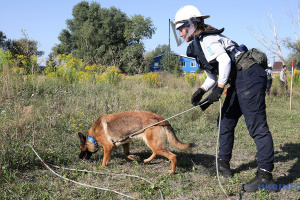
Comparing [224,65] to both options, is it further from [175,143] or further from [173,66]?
[173,66]

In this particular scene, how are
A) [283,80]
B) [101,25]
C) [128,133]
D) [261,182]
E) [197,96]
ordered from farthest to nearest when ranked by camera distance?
[101,25], [283,80], [128,133], [197,96], [261,182]

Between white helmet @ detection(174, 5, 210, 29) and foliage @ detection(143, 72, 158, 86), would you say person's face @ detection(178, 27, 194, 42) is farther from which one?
foliage @ detection(143, 72, 158, 86)

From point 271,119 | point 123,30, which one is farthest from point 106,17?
point 271,119

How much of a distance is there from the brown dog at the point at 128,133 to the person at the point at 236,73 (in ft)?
3.16

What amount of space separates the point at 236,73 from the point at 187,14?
3.51 ft

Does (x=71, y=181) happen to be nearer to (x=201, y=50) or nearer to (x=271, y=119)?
(x=201, y=50)

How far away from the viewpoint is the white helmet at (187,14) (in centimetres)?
332

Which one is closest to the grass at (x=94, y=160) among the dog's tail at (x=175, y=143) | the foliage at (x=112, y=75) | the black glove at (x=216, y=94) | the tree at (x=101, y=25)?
the dog's tail at (x=175, y=143)

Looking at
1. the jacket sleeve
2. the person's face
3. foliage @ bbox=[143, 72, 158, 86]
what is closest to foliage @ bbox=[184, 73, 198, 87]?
foliage @ bbox=[143, 72, 158, 86]

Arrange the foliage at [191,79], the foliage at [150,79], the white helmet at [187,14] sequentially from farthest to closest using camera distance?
the foliage at [191,79] → the foliage at [150,79] → the white helmet at [187,14]

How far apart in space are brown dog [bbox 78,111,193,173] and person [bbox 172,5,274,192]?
3.16ft

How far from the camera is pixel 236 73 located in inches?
130

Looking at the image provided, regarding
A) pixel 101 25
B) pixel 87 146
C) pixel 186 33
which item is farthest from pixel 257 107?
pixel 101 25

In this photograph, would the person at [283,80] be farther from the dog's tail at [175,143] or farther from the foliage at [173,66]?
the dog's tail at [175,143]
